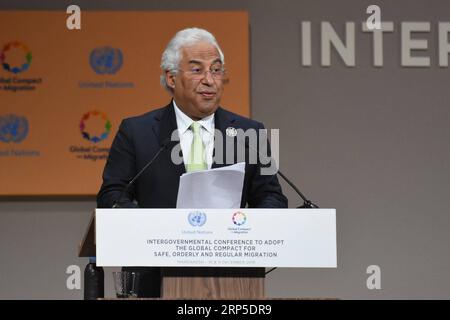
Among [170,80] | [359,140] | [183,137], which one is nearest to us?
[183,137]

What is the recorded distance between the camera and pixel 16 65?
6.04 metres

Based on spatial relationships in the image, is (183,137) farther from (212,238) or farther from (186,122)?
(212,238)

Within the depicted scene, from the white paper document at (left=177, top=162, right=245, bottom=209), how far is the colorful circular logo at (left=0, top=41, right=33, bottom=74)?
117 inches

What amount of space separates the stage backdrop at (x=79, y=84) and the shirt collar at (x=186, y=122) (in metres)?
1.91

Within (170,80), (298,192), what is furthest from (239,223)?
(170,80)

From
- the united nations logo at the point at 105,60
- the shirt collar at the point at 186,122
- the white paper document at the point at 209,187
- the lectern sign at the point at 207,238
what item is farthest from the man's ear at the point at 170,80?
the united nations logo at the point at 105,60

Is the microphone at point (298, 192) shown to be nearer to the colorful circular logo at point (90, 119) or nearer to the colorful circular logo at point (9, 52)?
the colorful circular logo at point (90, 119)

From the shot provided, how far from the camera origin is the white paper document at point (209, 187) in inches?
132

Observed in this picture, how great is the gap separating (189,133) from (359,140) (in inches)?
92.6

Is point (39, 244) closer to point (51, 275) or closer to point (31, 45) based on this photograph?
point (51, 275)

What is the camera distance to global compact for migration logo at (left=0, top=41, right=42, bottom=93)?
237 inches

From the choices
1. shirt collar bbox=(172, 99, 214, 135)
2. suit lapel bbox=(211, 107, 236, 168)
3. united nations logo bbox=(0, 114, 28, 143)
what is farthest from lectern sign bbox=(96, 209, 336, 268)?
united nations logo bbox=(0, 114, 28, 143)
